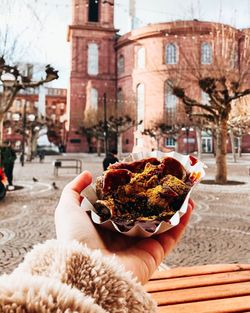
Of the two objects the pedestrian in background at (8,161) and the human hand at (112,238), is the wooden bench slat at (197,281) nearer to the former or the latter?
the human hand at (112,238)

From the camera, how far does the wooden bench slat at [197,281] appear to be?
2178mm

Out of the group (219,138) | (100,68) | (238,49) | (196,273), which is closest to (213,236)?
(196,273)

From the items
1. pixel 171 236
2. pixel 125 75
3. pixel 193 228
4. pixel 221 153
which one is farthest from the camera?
pixel 125 75

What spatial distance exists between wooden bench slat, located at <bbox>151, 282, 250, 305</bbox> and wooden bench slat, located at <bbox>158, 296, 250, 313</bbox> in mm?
56

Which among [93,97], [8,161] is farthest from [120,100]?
[8,161]

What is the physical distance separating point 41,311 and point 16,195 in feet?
35.9

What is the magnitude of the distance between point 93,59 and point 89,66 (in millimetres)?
Answer: 1091

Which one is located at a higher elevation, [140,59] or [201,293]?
[140,59]

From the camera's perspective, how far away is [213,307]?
186 cm

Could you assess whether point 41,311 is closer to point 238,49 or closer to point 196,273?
point 196,273

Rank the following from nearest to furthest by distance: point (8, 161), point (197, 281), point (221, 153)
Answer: point (197, 281)
point (8, 161)
point (221, 153)

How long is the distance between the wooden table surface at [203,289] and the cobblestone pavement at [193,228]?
233 centimetres

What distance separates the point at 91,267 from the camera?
0.98 meters

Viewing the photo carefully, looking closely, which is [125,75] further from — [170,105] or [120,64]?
[170,105]
